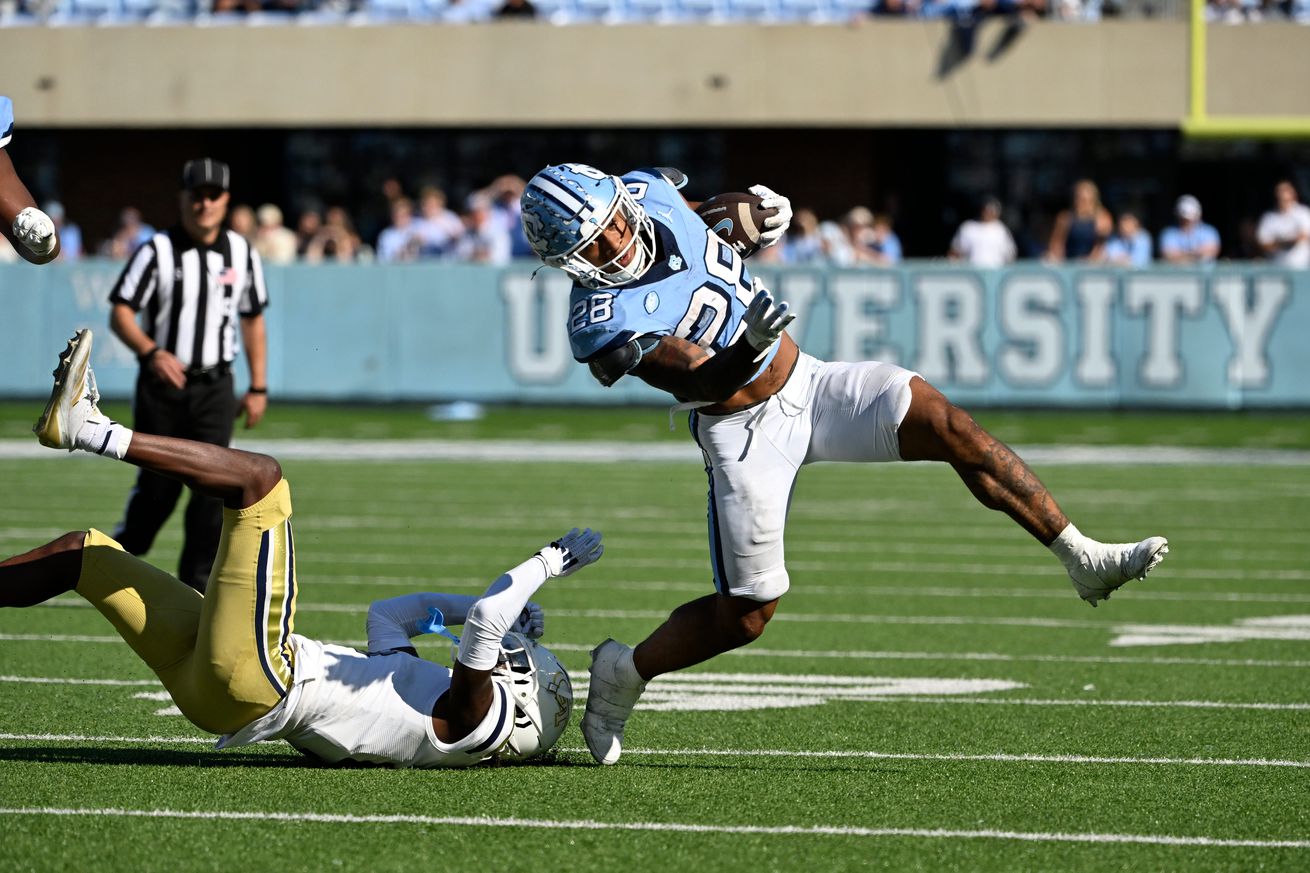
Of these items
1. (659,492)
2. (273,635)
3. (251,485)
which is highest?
(251,485)

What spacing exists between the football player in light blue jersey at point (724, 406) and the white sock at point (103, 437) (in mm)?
1123

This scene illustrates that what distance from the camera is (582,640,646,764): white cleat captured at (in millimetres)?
5121

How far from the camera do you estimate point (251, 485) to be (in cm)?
463

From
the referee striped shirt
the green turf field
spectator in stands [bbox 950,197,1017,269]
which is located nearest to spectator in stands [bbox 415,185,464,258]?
spectator in stands [bbox 950,197,1017,269]

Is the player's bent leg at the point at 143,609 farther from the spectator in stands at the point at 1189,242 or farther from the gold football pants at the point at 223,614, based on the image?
the spectator in stands at the point at 1189,242

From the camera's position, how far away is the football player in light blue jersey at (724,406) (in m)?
4.92

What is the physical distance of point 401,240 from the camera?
19.7 metres

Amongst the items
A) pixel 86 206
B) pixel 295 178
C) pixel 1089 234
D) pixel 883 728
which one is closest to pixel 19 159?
pixel 86 206

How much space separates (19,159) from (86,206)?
1.06 meters

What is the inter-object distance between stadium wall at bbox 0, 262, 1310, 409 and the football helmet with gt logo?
1253 centimetres

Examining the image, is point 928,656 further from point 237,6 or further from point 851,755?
point 237,6

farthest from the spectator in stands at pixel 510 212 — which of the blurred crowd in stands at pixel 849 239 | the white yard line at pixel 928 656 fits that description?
the white yard line at pixel 928 656

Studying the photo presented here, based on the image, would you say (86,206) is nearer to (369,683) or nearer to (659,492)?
(659,492)

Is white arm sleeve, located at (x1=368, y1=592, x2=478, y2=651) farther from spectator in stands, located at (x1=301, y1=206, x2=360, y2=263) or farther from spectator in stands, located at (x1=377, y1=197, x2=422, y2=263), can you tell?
spectator in stands, located at (x1=301, y1=206, x2=360, y2=263)
